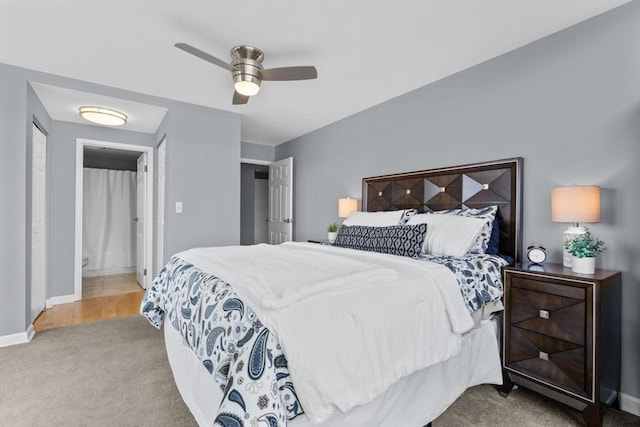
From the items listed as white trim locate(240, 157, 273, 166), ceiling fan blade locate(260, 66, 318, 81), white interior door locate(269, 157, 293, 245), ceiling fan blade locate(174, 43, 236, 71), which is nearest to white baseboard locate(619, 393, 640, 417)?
ceiling fan blade locate(260, 66, 318, 81)

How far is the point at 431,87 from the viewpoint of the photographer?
10.0 feet

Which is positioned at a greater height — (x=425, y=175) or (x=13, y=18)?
(x=13, y=18)

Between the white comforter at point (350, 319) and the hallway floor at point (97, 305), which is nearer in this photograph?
the white comforter at point (350, 319)

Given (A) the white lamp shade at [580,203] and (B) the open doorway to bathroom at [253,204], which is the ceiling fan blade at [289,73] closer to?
(A) the white lamp shade at [580,203]

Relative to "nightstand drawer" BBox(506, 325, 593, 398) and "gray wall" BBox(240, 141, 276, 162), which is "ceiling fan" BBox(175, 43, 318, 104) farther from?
"gray wall" BBox(240, 141, 276, 162)

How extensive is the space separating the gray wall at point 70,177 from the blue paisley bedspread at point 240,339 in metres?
1.80

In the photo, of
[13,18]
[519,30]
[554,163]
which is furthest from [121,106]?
[554,163]

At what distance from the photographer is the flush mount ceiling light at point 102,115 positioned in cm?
338

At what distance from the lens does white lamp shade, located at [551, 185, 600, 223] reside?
182 centimetres

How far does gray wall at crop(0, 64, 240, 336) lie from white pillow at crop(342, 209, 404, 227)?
65.6 inches

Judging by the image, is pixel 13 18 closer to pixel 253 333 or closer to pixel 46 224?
pixel 46 224

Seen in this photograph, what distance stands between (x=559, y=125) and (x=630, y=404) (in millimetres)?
1806

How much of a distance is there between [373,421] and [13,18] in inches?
131

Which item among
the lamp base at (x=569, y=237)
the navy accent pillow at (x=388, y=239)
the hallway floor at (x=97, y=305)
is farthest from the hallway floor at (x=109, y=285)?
the lamp base at (x=569, y=237)
